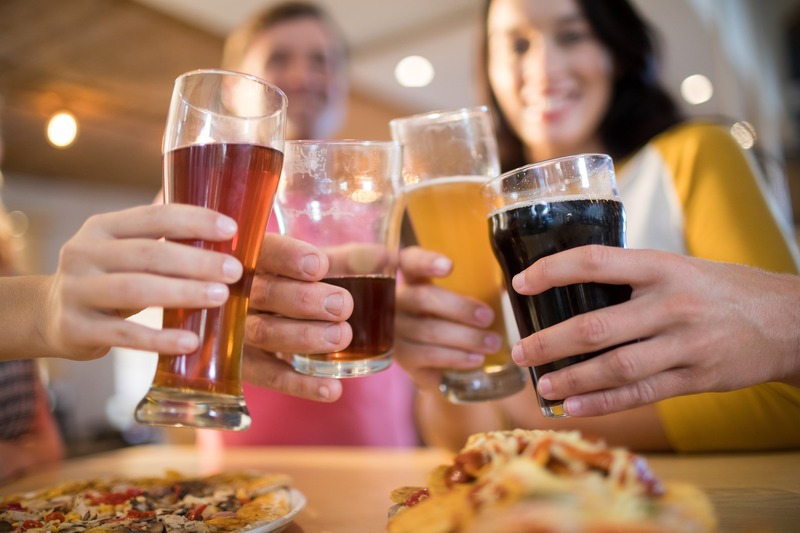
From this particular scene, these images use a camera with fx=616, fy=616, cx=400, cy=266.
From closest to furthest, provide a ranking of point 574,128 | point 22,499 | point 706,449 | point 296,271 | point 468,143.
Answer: point 296,271
point 22,499
point 468,143
point 706,449
point 574,128

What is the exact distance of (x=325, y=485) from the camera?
48.6 inches

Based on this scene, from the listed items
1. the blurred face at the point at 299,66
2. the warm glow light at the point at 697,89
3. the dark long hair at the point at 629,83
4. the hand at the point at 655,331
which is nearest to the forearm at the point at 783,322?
the hand at the point at 655,331

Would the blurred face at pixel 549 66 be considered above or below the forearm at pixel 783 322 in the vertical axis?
above

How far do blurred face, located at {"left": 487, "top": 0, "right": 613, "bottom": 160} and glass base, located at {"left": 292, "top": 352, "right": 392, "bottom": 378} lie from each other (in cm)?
101

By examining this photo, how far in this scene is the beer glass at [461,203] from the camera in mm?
1161

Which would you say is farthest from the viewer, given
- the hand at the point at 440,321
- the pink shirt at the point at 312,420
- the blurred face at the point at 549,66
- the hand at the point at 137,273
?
the pink shirt at the point at 312,420

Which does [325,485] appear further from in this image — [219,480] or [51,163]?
[51,163]

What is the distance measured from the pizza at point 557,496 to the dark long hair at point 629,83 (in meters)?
1.46

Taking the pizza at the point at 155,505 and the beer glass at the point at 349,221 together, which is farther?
the beer glass at the point at 349,221

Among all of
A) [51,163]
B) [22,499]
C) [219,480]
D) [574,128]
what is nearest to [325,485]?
[219,480]

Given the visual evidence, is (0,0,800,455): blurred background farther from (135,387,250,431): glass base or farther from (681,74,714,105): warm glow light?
(135,387,250,431): glass base

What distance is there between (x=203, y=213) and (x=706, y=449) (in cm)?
115

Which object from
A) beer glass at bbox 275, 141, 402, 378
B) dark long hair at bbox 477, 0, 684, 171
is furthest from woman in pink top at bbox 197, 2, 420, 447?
beer glass at bbox 275, 141, 402, 378

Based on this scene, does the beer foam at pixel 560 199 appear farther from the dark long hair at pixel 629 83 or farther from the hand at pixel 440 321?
the dark long hair at pixel 629 83
